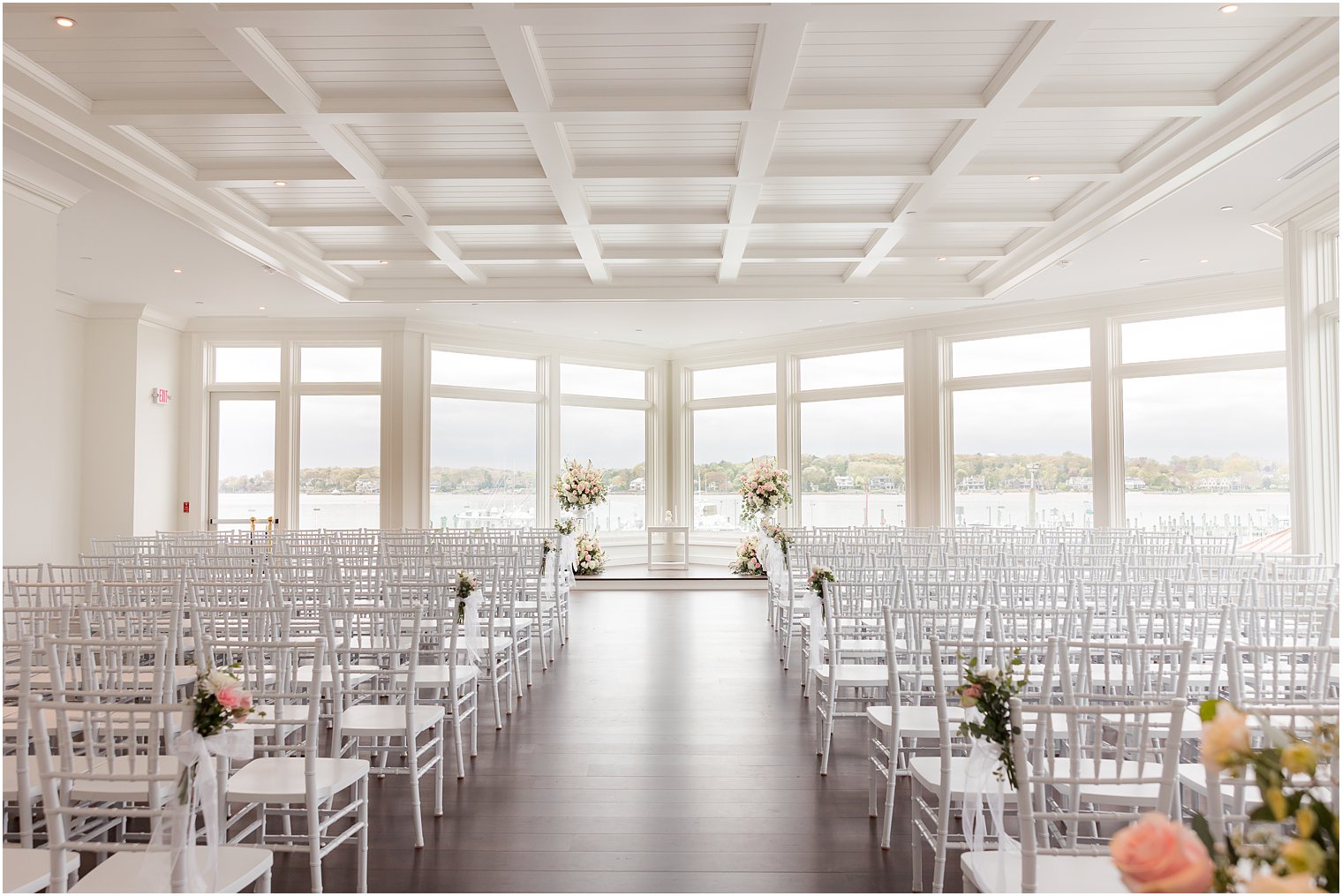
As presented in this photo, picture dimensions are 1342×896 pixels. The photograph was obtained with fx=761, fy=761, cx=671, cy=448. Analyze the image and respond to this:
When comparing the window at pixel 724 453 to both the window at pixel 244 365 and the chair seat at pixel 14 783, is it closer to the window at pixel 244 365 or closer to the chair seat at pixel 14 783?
the window at pixel 244 365

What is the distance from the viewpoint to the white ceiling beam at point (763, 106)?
4043 millimetres

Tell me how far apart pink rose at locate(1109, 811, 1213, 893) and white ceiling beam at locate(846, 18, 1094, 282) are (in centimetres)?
408

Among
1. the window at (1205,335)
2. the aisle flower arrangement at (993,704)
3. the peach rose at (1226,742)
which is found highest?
the window at (1205,335)

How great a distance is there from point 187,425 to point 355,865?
9.82 metres

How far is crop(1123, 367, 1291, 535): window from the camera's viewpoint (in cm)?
893

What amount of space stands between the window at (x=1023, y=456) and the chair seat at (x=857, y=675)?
7.24 meters

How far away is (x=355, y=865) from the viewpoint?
2916 millimetres

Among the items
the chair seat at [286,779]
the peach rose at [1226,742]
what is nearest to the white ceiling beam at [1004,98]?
the peach rose at [1226,742]

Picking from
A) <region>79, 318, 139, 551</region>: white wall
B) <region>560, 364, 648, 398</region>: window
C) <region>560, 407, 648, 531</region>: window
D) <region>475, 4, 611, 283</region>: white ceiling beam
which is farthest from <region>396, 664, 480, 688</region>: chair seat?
<region>560, 364, 648, 398</region>: window

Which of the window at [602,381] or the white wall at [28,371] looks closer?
the white wall at [28,371]

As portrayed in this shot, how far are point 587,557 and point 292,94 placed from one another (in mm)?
8206

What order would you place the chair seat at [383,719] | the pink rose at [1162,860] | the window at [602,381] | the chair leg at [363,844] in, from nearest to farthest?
1. the pink rose at [1162,860]
2. the chair leg at [363,844]
3. the chair seat at [383,719]
4. the window at [602,381]

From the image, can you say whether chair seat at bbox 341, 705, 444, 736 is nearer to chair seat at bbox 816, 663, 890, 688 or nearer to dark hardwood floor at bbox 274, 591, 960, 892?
dark hardwood floor at bbox 274, 591, 960, 892

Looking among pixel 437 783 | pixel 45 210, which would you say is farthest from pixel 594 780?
pixel 45 210
